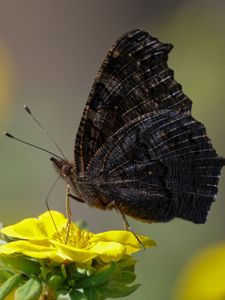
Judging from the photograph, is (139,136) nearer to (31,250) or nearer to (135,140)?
(135,140)

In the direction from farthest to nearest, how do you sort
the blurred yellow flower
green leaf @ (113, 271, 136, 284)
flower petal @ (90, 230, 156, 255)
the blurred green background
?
the blurred green background → the blurred yellow flower → flower petal @ (90, 230, 156, 255) → green leaf @ (113, 271, 136, 284)

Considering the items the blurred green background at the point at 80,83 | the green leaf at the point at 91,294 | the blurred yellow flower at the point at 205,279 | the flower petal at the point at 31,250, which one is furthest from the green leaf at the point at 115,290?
the blurred green background at the point at 80,83

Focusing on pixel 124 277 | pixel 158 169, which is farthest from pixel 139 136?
pixel 124 277

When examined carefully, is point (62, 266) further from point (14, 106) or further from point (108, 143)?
point (14, 106)

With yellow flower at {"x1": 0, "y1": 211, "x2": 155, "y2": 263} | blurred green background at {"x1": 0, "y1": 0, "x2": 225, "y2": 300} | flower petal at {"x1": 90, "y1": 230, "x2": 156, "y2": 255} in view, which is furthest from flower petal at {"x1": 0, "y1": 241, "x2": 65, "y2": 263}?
blurred green background at {"x1": 0, "y1": 0, "x2": 225, "y2": 300}

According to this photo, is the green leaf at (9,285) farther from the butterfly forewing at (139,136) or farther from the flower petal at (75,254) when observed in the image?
the butterfly forewing at (139,136)

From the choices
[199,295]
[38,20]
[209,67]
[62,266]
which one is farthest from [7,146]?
[38,20]

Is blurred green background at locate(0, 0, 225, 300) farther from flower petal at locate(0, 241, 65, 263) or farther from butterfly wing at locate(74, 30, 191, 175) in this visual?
flower petal at locate(0, 241, 65, 263)
